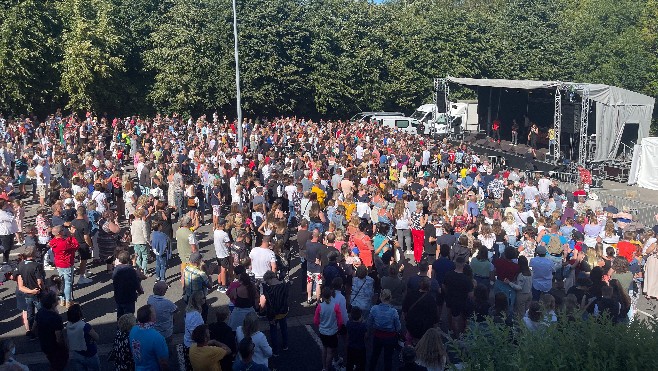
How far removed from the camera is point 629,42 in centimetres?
3869

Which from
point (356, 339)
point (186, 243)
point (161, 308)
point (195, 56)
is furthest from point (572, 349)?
point (195, 56)

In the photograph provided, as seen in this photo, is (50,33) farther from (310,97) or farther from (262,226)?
(262,226)

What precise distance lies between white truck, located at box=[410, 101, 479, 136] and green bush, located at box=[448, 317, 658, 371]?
1087 inches

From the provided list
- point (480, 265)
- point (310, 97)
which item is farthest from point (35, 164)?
point (310, 97)

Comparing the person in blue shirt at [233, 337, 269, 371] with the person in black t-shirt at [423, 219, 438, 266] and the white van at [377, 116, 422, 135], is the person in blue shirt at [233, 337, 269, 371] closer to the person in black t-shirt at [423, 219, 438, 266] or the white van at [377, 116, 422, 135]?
the person in black t-shirt at [423, 219, 438, 266]

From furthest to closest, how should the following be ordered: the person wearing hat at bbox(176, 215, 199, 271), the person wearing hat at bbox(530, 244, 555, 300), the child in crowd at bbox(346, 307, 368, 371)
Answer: the person wearing hat at bbox(176, 215, 199, 271) → the person wearing hat at bbox(530, 244, 555, 300) → the child in crowd at bbox(346, 307, 368, 371)

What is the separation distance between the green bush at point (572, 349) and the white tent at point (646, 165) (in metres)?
20.9

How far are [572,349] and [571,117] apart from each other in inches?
853

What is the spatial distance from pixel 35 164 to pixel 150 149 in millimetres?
4327

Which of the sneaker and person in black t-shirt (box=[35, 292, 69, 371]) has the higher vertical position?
person in black t-shirt (box=[35, 292, 69, 371])

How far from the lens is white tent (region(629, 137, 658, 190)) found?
2469 cm

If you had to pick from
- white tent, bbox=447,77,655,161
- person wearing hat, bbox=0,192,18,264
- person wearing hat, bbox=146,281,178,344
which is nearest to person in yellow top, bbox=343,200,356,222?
person wearing hat, bbox=146,281,178,344

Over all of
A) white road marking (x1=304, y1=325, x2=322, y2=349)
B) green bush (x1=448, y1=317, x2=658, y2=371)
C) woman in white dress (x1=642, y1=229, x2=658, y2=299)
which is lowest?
white road marking (x1=304, y1=325, x2=322, y2=349)

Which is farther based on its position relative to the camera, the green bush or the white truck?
the white truck
